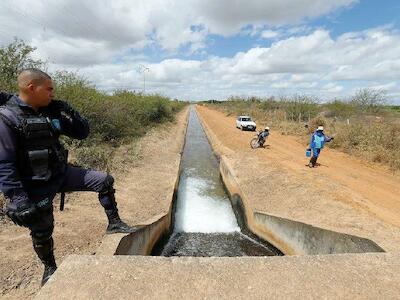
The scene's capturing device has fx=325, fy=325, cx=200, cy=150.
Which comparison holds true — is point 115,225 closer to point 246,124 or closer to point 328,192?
point 328,192

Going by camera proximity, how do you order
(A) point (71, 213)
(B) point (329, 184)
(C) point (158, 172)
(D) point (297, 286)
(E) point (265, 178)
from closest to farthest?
(D) point (297, 286) → (A) point (71, 213) → (B) point (329, 184) → (E) point (265, 178) → (C) point (158, 172)

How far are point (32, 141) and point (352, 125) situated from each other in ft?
63.8

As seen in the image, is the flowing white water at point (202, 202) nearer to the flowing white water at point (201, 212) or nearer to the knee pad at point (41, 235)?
the flowing white water at point (201, 212)

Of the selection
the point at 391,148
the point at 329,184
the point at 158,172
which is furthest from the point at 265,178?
the point at 391,148

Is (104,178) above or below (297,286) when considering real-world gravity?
above

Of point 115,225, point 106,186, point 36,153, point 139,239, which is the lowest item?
point 139,239

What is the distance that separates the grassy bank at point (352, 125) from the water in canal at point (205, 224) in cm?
745

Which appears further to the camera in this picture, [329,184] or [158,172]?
[158,172]

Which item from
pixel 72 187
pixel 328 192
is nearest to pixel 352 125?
pixel 328 192

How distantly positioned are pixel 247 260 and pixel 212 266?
43cm

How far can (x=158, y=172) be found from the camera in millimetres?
12477

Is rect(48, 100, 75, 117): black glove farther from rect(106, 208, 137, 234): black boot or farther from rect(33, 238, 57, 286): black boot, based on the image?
rect(106, 208, 137, 234): black boot

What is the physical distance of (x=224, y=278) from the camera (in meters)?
3.31

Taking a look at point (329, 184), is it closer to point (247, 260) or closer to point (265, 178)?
point (265, 178)
